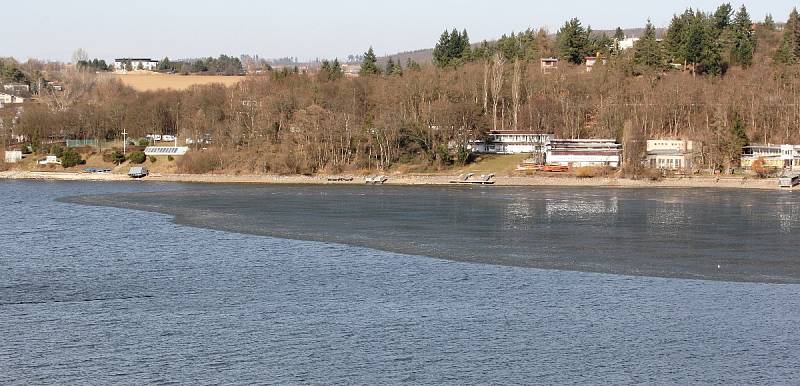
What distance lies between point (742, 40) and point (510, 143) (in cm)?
3086

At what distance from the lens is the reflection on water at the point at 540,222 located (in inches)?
1160

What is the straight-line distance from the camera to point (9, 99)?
11469cm

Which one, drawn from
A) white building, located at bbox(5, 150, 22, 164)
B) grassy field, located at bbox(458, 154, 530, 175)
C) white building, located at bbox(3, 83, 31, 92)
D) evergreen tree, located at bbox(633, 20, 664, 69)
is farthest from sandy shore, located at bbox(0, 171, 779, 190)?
white building, located at bbox(3, 83, 31, 92)

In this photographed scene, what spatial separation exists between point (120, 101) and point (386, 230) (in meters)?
61.0

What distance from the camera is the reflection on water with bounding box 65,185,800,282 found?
96.6 ft

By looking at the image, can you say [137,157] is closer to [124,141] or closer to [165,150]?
[165,150]

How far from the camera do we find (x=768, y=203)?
46.7 m

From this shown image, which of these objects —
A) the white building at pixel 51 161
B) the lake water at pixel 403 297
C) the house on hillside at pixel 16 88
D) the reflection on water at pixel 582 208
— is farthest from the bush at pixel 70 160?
the house on hillside at pixel 16 88

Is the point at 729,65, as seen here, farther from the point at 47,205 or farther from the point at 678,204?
the point at 47,205

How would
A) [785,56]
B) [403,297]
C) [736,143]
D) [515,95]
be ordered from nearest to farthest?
[403,297] → [736,143] → [515,95] → [785,56]

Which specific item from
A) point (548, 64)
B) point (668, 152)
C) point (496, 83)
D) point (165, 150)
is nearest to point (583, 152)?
point (668, 152)

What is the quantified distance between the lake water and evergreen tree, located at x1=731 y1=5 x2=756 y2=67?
47.4m

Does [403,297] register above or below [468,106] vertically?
below

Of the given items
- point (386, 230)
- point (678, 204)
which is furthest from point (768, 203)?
point (386, 230)
